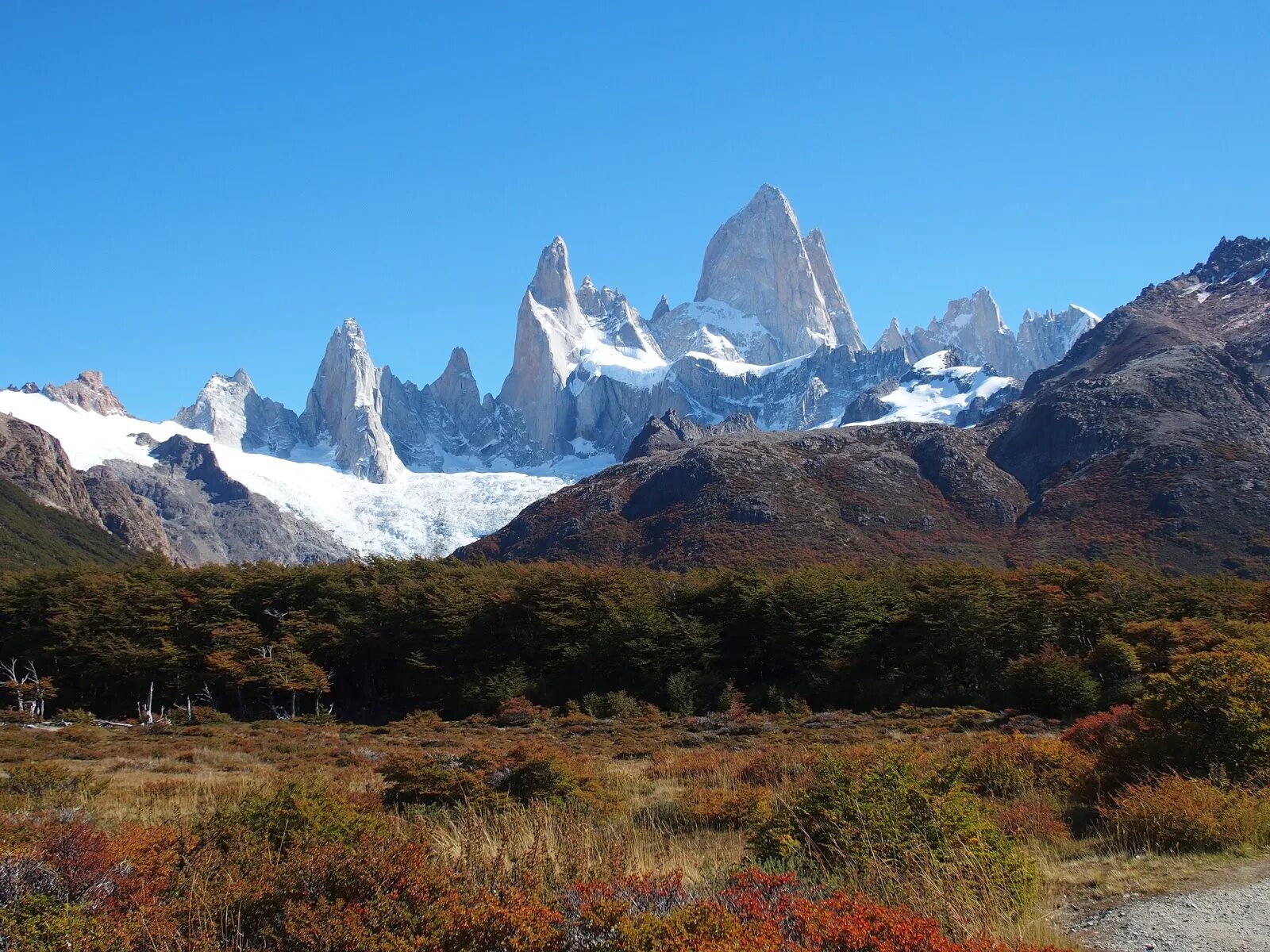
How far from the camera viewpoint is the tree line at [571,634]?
4047 centimetres

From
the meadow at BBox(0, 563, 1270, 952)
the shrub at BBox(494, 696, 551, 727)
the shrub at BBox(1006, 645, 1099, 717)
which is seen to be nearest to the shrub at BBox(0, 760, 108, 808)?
the meadow at BBox(0, 563, 1270, 952)

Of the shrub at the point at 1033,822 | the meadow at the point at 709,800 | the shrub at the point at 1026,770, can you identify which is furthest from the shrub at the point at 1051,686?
the shrub at the point at 1033,822

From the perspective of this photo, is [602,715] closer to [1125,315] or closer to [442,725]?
[442,725]

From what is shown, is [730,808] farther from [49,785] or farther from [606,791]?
[49,785]

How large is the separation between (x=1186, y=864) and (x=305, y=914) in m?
7.83

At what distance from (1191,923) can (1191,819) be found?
107 inches

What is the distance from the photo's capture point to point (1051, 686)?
1257 inches

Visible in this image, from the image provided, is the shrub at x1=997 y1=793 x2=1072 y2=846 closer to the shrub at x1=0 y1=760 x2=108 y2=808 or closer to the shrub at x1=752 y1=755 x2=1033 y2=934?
the shrub at x1=752 y1=755 x2=1033 y2=934

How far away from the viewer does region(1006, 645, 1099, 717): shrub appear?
30.8 meters

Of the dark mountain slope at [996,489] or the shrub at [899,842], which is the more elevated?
the dark mountain slope at [996,489]

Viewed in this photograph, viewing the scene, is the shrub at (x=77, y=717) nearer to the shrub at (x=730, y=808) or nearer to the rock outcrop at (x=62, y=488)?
the shrub at (x=730, y=808)

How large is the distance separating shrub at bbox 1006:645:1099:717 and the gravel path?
83.5 feet

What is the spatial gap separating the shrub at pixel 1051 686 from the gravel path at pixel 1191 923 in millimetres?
25465

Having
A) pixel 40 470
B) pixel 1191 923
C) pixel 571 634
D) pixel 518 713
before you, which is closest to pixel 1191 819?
pixel 1191 923
